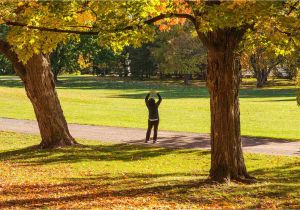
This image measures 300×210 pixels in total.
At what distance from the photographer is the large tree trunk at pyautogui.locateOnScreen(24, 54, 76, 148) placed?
18891 millimetres

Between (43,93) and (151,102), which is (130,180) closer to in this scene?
(43,93)

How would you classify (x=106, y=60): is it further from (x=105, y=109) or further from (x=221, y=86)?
(x=221, y=86)

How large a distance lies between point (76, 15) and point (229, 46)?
417cm

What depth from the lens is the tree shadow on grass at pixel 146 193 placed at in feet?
33.8

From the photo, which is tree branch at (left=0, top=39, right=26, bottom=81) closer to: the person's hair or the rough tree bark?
the rough tree bark

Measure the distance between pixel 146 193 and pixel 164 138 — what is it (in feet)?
39.1

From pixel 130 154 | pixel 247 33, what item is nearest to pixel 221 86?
pixel 247 33

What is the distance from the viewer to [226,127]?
12539mm

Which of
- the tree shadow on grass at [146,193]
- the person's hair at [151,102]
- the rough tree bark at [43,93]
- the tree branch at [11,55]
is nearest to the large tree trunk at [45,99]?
the rough tree bark at [43,93]

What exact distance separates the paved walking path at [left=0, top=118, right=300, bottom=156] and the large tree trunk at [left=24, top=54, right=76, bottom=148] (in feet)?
12.2

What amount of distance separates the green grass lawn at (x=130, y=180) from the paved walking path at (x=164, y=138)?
1369mm

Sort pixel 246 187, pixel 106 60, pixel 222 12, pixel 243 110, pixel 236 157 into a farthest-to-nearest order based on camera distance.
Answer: pixel 106 60, pixel 243 110, pixel 236 157, pixel 246 187, pixel 222 12

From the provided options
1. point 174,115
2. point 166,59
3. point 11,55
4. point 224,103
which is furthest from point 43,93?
point 166,59

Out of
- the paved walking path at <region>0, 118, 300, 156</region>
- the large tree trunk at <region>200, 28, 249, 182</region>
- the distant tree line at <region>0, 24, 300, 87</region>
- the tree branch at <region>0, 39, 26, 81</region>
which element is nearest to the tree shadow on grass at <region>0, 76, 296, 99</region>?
the distant tree line at <region>0, 24, 300, 87</region>
